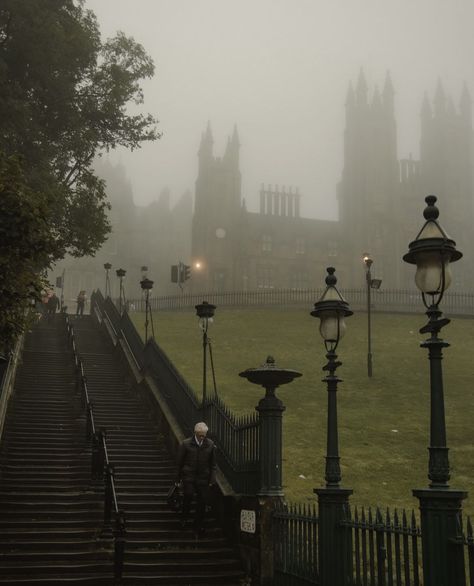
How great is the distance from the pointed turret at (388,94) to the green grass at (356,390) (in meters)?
45.3

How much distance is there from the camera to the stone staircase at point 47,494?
10.5 m

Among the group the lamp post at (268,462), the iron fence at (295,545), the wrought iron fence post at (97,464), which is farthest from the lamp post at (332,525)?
the wrought iron fence post at (97,464)

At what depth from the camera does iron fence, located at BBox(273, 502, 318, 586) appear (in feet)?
30.7

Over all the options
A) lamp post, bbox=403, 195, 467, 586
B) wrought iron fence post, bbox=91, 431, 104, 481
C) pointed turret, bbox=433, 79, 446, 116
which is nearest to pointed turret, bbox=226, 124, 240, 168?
pointed turret, bbox=433, 79, 446, 116

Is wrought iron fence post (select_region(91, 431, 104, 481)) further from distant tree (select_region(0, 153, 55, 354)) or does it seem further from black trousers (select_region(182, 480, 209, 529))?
distant tree (select_region(0, 153, 55, 354))

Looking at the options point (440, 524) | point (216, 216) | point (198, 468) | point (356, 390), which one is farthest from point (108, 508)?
point (216, 216)

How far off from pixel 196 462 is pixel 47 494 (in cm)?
316

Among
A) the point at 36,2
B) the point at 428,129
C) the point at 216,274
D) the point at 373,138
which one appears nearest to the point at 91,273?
the point at 216,274

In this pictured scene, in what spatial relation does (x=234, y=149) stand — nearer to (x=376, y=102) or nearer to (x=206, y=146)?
(x=206, y=146)

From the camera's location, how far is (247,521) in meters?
10.9

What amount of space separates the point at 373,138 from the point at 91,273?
3588cm

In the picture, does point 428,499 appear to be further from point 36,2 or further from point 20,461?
point 36,2

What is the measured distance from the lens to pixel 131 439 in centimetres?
1680

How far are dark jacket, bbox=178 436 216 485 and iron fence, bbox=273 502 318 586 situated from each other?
182 cm
